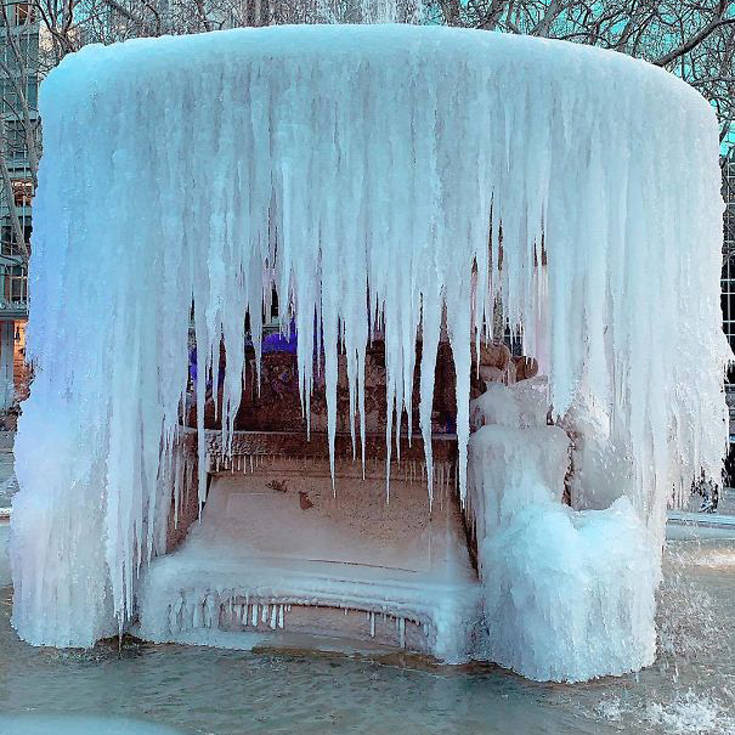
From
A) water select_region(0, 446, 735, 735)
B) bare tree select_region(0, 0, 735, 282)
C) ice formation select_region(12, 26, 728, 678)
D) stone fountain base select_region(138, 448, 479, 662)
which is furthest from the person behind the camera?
bare tree select_region(0, 0, 735, 282)

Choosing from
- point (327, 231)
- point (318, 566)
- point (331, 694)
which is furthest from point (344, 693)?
point (327, 231)

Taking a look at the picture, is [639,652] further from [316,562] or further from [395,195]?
[395,195]

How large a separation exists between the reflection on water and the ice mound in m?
0.12

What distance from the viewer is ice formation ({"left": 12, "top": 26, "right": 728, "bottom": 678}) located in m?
4.14

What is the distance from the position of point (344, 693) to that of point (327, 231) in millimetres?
2153

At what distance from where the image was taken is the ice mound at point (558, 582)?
4203 millimetres

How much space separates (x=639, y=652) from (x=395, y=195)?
2548 mm

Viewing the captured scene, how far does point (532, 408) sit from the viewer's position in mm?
5262

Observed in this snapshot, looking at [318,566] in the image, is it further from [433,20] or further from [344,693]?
[433,20]

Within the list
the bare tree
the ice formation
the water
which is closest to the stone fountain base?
the water

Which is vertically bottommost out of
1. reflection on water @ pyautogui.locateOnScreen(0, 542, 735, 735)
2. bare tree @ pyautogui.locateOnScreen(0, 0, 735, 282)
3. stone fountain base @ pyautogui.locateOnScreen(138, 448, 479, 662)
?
reflection on water @ pyautogui.locateOnScreen(0, 542, 735, 735)

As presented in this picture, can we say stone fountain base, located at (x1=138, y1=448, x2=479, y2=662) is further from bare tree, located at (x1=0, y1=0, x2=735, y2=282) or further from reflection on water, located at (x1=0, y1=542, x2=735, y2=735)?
bare tree, located at (x1=0, y1=0, x2=735, y2=282)

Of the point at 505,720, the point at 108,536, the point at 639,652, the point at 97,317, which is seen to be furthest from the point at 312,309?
the point at 639,652

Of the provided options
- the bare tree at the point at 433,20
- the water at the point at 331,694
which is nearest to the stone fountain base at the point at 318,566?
the water at the point at 331,694
